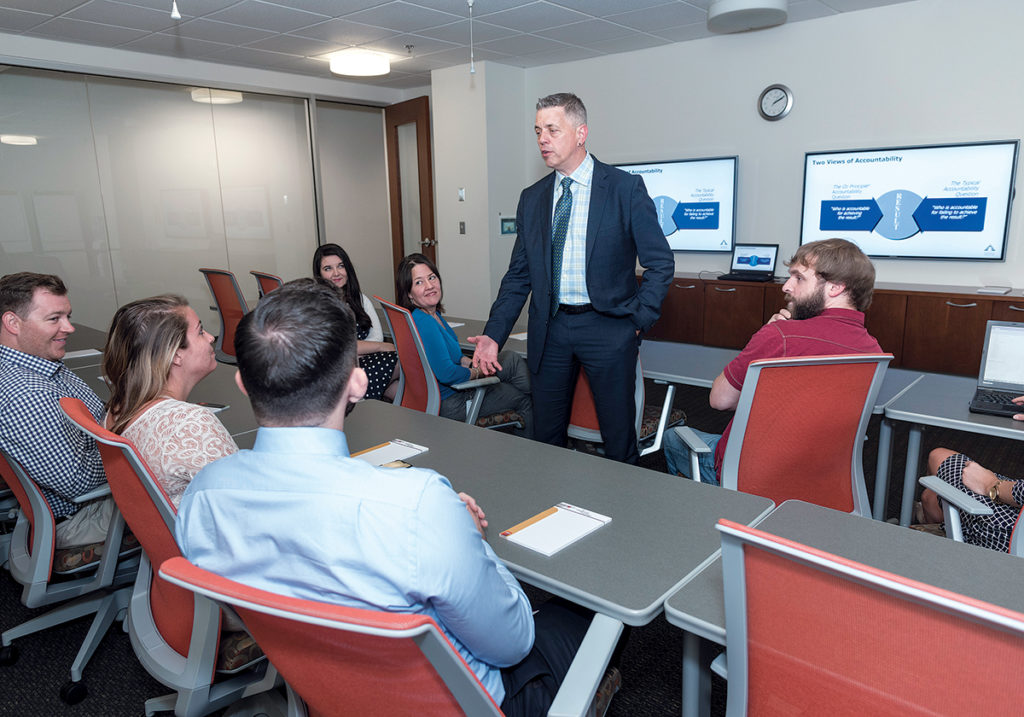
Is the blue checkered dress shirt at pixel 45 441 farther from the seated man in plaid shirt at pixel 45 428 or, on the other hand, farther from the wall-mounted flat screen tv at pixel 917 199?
the wall-mounted flat screen tv at pixel 917 199

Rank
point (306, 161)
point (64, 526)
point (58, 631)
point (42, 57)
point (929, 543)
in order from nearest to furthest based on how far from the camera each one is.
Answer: point (929, 543), point (64, 526), point (58, 631), point (42, 57), point (306, 161)

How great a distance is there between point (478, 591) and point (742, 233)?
5176mm

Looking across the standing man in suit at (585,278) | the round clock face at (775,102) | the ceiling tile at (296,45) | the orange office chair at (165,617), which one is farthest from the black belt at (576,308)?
the ceiling tile at (296,45)

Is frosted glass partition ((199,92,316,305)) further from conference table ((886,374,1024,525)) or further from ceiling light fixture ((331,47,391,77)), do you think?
conference table ((886,374,1024,525))

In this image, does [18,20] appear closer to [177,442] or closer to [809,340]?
[177,442]

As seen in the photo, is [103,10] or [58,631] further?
[103,10]

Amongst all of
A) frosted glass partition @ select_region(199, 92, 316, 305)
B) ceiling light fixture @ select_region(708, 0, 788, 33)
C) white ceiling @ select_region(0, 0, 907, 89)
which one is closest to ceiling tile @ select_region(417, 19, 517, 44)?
white ceiling @ select_region(0, 0, 907, 89)

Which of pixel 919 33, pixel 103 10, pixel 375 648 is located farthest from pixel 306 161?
pixel 375 648

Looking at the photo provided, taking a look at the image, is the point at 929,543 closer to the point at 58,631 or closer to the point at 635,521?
the point at 635,521

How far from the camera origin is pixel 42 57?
17.1 ft

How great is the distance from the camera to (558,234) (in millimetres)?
2703

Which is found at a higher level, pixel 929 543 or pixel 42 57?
pixel 42 57

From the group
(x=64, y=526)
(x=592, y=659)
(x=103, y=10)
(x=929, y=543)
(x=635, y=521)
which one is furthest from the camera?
(x=103, y=10)

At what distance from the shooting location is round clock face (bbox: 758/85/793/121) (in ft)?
16.8
